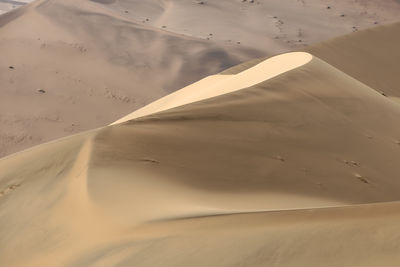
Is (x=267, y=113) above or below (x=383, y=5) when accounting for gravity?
below

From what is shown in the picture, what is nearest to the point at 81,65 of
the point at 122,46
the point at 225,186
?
the point at 122,46

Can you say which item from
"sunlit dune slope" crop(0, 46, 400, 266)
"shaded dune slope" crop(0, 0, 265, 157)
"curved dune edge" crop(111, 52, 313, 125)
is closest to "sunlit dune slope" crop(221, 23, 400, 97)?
"curved dune edge" crop(111, 52, 313, 125)

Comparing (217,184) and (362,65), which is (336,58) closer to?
(362,65)

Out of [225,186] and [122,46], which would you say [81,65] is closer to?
[122,46]

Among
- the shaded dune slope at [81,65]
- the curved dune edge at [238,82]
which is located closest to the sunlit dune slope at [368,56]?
the curved dune edge at [238,82]

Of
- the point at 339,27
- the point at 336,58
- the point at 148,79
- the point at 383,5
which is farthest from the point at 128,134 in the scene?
the point at 383,5

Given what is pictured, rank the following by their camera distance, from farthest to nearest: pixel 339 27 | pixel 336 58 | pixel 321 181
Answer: pixel 339 27
pixel 336 58
pixel 321 181

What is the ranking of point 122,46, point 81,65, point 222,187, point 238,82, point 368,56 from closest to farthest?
point 222,187
point 238,82
point 368,56
point 81,65
point 122,46
